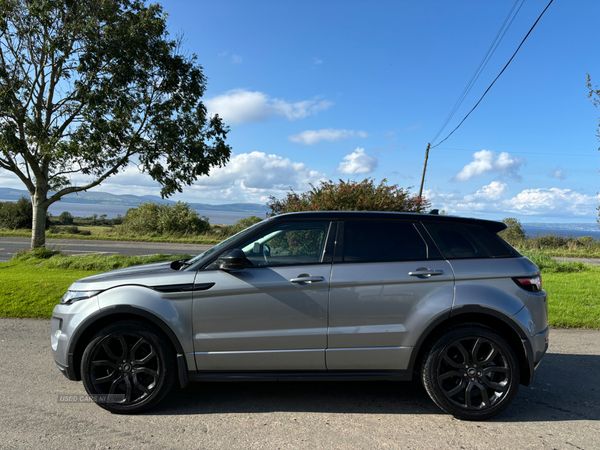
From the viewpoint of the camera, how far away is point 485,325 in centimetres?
359

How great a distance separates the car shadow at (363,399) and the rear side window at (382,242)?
4.46 feet

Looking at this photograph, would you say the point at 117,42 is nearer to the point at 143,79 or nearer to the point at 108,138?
the point at 143,79

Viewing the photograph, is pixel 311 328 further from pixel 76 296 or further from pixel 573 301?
pixel 573 301

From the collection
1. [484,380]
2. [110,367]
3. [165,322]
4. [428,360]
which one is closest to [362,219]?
[428,360]

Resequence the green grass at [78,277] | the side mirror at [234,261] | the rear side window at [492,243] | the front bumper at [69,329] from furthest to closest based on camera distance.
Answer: the green grass at [78,277] → the rear side window at [492,243] → the front bumper at [69,329] → the side mirror at [234,261]

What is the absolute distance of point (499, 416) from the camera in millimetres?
3539

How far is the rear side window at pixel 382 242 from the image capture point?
3.64 metres

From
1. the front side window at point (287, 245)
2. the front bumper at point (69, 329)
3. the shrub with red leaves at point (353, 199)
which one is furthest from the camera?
the shrub with red leaves at point (353, 199)

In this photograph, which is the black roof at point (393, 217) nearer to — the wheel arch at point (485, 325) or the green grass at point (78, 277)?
the wheel arch at point (485, 325)

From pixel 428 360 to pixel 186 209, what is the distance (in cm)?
2695

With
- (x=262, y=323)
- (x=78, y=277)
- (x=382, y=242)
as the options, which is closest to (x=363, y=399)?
(x=262, y=323)

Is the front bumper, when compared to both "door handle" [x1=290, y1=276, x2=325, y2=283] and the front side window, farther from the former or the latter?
"door handle" [x1=290, y1=276, x2=325, y2=283]

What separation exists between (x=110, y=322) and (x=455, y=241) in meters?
3.25

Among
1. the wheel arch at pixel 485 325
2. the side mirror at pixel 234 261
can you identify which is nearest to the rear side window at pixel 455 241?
the wheel arch at pixel 485 325
